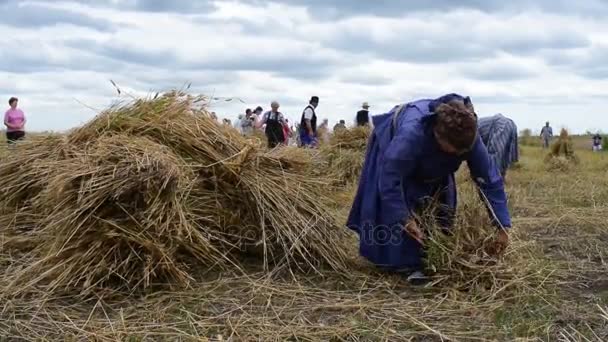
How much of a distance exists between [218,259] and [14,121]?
8.87m

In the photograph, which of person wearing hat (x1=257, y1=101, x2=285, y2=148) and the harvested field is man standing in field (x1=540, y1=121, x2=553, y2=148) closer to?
person wearing hat (x1=257, y1=101, x2=285, y2=148)

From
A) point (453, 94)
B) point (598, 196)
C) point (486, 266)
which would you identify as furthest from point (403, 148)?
point (598, 196)

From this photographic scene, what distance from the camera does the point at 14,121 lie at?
12.8 metres

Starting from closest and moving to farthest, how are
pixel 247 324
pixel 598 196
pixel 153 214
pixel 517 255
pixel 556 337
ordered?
pixel 556 337 → pixel 247 324 → pixel 153 214 → pixel 517 255 → pixel 598 196

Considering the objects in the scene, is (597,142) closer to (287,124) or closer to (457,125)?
(287,124)

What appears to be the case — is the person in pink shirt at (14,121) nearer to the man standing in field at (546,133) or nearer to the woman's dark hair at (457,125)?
the woman's dark hair at (457,125)

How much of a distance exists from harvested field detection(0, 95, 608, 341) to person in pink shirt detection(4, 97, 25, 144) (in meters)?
6.89

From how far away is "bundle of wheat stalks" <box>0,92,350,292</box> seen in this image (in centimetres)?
442

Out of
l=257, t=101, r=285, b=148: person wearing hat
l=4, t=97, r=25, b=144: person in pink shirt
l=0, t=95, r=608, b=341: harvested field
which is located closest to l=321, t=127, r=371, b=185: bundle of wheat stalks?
l=257, t=101, r=285, b=148: person wearing hat

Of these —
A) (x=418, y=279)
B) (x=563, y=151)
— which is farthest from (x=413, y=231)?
(x=563, y=151)

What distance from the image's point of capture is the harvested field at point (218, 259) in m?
3.98

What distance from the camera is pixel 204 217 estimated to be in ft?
16.4

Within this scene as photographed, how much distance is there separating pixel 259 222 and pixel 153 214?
0.92 meters

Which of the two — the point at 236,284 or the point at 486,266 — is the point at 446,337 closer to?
the point at 486,266
